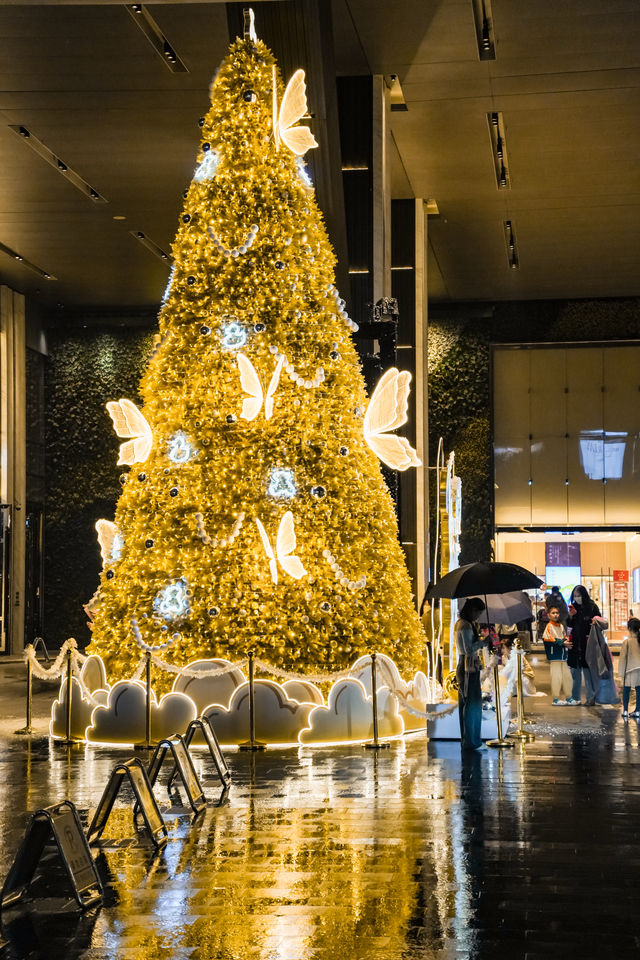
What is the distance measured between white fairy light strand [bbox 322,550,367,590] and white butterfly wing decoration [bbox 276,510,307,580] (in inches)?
13.2

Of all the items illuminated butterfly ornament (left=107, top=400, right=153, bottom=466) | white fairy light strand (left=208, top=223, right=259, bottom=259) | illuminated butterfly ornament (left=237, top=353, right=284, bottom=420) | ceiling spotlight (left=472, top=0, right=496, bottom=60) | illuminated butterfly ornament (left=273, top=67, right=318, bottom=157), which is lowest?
illuminated butterfly ornament (left=107, top=400, right=153, bottom=466)

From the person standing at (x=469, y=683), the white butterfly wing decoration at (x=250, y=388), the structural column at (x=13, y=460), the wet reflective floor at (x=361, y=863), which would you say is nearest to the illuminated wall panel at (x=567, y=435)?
the structural column at (x=13, y=460)

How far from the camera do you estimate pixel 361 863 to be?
7.36m

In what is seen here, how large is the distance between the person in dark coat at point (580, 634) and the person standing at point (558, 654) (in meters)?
0.40

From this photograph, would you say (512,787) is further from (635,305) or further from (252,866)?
(635,305)

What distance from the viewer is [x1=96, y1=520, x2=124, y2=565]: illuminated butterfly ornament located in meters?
13.4

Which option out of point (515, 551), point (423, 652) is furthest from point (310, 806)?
point (515, 551)

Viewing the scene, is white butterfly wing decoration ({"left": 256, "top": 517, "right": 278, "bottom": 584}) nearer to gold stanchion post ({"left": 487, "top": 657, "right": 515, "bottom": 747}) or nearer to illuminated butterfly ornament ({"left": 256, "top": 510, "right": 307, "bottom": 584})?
illuminated butterfly ornament ({"left": 256, "top": 510, "right": 307, "bottom": 584})

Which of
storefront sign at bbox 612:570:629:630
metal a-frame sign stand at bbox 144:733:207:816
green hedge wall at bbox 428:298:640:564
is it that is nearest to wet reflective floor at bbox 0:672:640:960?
metal a-frame sign stand at bbox 144:733:207:816

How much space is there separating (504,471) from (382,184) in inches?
605

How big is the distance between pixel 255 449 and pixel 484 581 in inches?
104

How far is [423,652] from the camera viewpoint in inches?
569

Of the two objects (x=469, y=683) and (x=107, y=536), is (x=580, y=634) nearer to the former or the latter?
(x=469, y=683)

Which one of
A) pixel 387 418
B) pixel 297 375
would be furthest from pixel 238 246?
pixel 387 418
